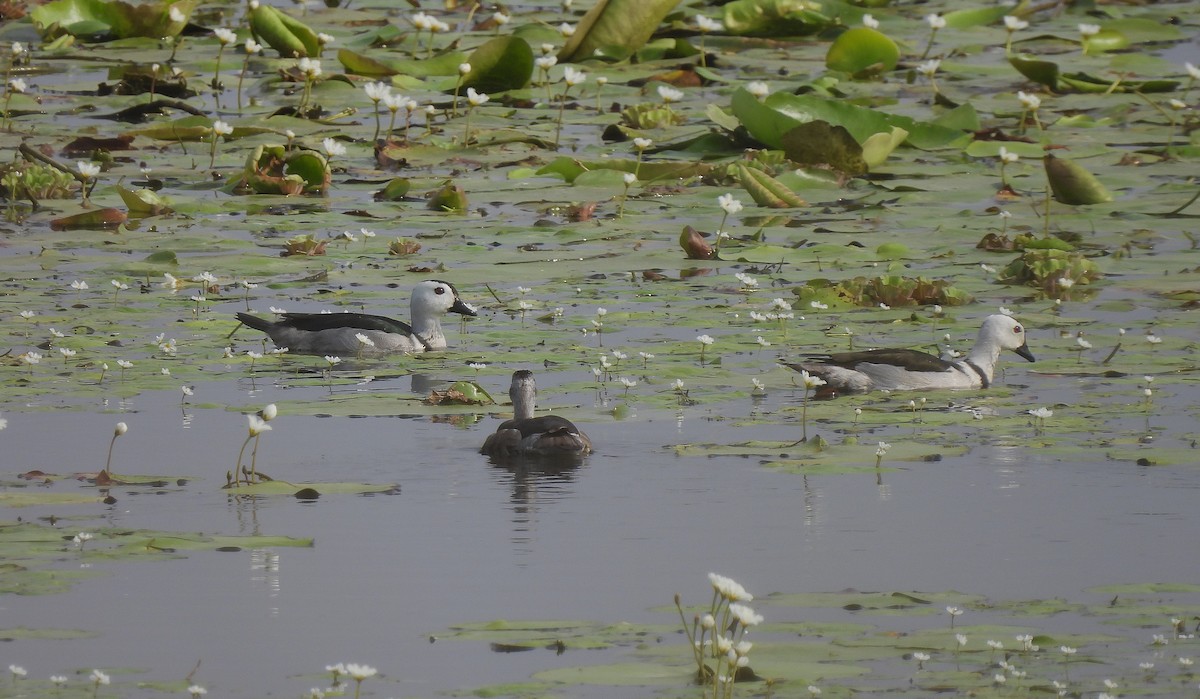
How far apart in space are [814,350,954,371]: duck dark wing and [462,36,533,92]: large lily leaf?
25.5 ft

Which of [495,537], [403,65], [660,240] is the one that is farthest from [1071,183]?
[495,537]

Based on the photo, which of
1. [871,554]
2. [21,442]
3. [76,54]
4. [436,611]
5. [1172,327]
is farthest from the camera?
[76,54]

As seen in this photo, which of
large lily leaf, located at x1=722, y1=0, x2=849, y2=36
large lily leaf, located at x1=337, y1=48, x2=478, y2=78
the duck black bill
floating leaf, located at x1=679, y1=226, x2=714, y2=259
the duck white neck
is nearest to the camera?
the duck white neck

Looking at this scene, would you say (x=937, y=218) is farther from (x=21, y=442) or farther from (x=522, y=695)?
(x=522, y=695)

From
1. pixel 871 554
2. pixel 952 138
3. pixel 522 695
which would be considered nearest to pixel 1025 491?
pixel 871 554

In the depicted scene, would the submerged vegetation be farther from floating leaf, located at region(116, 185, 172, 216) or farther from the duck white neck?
→ the duck white neck

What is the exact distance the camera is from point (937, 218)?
12.4 metres

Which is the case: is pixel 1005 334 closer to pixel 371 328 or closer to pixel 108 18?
pixel 371 328

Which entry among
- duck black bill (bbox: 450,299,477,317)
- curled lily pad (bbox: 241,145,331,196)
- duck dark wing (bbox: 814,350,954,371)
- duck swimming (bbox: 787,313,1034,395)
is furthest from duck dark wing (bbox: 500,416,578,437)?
curled lily pad (bbox: 241,145,331,196)

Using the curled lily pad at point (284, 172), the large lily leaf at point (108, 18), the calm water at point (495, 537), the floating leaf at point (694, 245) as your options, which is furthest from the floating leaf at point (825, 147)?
the large lily leaf at point (108, 18)

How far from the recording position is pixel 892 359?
855cm

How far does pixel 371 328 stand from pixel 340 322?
0.23m

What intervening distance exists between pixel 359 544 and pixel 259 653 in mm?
1078

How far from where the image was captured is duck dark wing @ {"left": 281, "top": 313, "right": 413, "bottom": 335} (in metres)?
9.30
